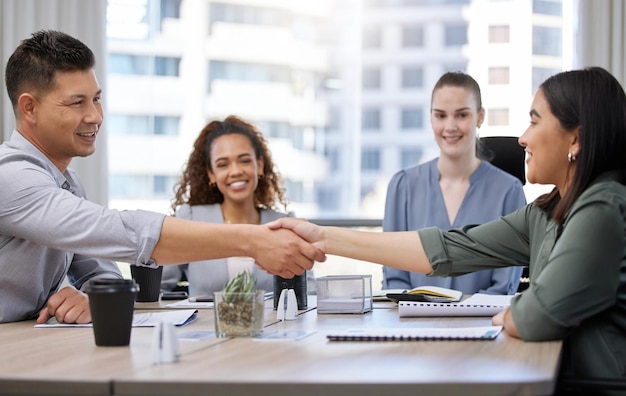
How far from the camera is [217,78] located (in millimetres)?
5043

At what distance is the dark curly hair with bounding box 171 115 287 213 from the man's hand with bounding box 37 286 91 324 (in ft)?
5.39

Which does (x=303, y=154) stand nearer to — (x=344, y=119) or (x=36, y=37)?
(x=344, y=119)

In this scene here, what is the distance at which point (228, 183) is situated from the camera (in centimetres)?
365

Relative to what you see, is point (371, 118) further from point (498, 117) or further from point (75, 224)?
point (75, 224)

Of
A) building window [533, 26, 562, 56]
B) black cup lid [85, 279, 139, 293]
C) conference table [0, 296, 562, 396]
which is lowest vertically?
conference table [0, 296, 562, 396]

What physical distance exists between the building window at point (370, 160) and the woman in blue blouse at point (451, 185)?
1.25 meters

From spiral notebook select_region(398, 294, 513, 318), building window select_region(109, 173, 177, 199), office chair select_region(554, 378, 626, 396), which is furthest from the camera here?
building window select_region(109, 173, 177, 199)

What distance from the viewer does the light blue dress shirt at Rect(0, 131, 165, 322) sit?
206 cm

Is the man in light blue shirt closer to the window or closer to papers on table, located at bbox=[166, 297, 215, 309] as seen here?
papers on table, located at bbox=[166, 297, 215, 309]

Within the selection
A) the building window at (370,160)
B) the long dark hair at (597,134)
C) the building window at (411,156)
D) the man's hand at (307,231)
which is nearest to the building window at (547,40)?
the building window at (411,156)

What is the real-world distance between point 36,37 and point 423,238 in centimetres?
122

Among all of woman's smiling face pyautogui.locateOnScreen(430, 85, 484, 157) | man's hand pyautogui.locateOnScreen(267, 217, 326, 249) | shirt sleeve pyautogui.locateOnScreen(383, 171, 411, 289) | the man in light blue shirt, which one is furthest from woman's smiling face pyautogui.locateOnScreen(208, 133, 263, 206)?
man's hand pyautogui.locateOnScreen(267, 217, 326, 249)

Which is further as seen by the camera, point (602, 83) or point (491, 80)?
point (491, 80)

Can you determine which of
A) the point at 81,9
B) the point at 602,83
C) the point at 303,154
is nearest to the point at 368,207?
the point at 303,154
